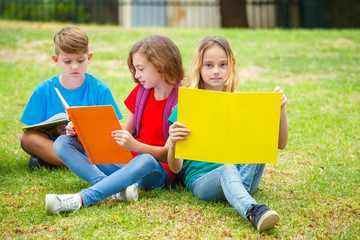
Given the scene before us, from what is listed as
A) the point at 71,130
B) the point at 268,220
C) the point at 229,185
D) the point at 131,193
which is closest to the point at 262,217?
the point at 268,220

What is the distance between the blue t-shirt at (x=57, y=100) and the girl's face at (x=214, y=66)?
107 cm

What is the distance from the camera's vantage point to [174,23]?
16562mm

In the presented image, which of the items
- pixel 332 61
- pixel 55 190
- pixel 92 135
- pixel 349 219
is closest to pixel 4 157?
pixel 55 190

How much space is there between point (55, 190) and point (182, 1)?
44.6ft

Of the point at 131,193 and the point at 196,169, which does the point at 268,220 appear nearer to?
the point at 196,169

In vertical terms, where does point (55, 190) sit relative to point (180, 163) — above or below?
below

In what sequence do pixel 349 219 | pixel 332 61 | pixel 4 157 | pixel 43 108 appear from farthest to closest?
pixel 332 61
pixel 4 157
pixel 43 108
pixel 349 219

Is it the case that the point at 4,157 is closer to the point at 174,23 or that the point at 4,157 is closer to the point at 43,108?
the point at 43,108

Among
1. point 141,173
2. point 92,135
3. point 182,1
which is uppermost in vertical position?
point 182,1

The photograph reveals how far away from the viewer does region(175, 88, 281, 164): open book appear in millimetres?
3043

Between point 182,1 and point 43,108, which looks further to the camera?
point 182,1

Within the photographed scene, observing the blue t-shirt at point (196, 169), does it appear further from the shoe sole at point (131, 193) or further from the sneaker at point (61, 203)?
the sneaker at point (61, 203)

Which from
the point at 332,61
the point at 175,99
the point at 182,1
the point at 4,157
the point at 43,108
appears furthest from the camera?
the point at 182,1

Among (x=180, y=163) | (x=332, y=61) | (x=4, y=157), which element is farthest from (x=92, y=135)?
(x=332, y=61)
